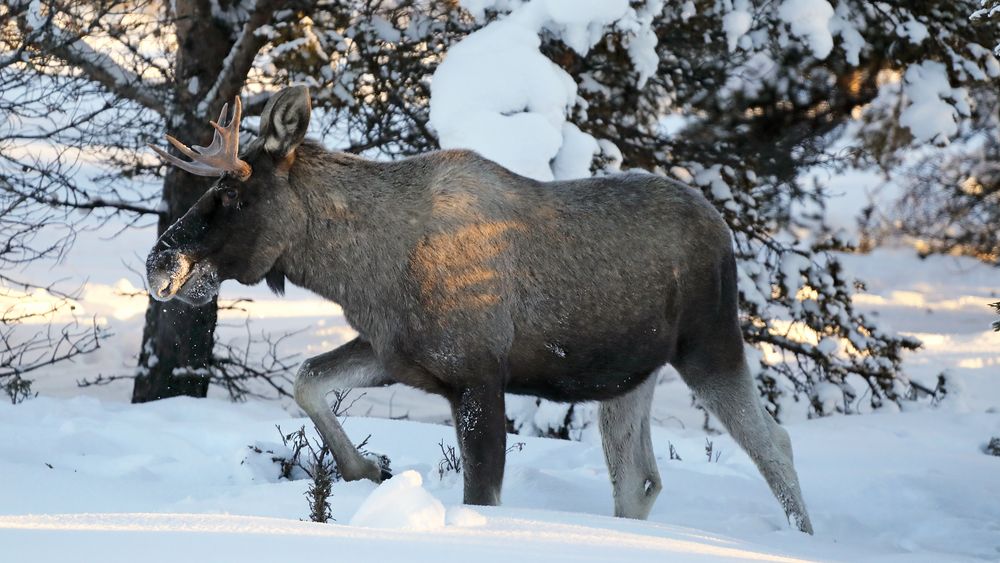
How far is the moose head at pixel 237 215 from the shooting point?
5.16 metres

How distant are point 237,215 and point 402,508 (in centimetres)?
227

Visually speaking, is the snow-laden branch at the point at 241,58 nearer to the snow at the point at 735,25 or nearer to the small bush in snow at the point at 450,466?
the snow at the point at 735,25

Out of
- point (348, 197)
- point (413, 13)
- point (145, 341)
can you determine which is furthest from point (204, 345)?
point (348, 197)

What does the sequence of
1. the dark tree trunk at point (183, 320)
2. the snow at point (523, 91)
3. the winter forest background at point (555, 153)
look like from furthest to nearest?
the dark tree trunk at point (183, 320)
the snow at point (523, 91)
the winter forest background at point (555, 153)

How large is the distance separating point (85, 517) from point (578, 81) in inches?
254

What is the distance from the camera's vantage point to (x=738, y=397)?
18.8 ft

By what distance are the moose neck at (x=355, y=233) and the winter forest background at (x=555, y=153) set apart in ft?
2.87

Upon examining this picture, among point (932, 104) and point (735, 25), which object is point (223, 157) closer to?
point (735, 25)

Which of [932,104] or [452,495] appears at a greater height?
[932,104]

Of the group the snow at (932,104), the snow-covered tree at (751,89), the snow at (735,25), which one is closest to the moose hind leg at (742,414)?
the snow-covered tree at (751,89)

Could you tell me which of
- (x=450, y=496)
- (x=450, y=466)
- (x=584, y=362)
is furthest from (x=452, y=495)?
(x=584, y=362)

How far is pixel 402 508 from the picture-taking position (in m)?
3.36

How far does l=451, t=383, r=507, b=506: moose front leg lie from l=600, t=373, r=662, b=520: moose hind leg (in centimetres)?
95

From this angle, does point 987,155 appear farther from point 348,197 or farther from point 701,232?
point 348,197
